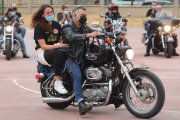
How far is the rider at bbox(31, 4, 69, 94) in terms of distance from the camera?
8789 mm

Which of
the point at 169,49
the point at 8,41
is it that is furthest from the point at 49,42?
the point at 169,49

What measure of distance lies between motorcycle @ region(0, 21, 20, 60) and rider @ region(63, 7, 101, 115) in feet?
28.0

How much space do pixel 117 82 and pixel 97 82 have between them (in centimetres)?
30

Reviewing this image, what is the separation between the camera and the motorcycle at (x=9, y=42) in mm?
17125

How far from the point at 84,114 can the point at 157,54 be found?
10.1 meters

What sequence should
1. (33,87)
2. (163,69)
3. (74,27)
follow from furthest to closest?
1. (163,69)
2. (33,87)
3. (74,27)

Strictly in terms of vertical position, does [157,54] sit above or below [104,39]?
below

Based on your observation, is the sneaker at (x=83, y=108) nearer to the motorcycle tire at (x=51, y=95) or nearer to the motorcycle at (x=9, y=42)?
the motorcycle tire at (x=51, y=95)

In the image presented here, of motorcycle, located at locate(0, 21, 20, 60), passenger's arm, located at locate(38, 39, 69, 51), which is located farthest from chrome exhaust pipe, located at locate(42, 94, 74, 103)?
motorcycle, located at locate(0, 21, 20, 60)

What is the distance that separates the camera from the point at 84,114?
8.61m

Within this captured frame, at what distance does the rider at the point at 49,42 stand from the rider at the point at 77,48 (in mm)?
143

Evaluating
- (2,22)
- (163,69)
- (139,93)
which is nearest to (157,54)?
(163,69)

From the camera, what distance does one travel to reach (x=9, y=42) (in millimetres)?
17234

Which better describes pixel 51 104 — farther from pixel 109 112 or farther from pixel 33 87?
pixel 33 87
